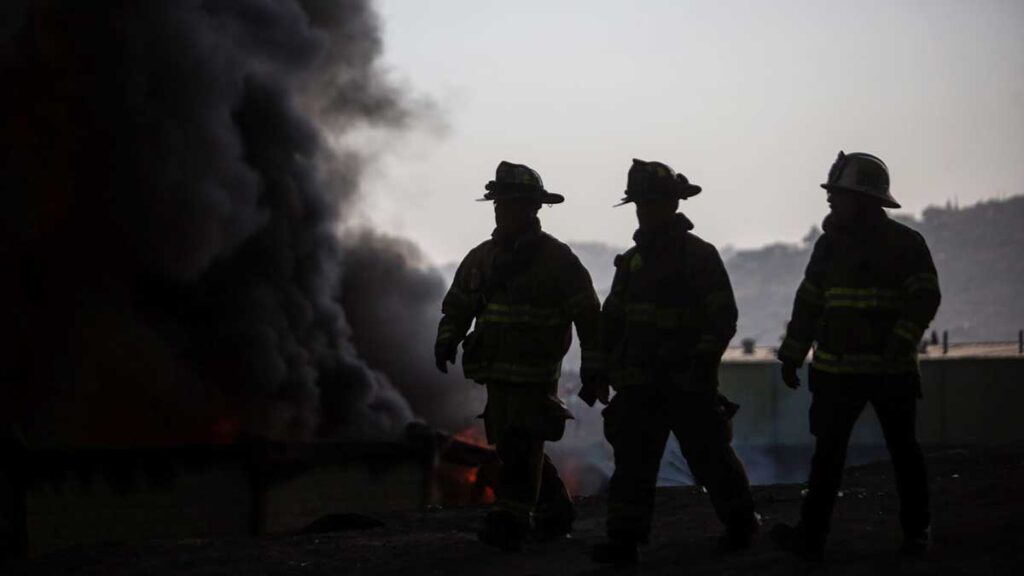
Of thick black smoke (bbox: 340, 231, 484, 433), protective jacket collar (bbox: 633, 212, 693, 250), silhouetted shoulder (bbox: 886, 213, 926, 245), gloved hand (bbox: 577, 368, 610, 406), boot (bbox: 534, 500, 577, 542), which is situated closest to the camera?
silhouetted shoulder (bbox: 886, 213, 926, 245)

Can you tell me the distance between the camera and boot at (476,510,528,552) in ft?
23.8

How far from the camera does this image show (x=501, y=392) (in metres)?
7.41

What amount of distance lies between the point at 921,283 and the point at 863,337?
353 mm

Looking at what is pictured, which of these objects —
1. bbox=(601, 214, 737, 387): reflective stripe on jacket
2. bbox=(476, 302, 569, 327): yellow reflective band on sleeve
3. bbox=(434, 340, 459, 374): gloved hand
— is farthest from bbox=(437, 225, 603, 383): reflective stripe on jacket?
bbox=(601, 214, 737, 387): reflective stripe on jacket

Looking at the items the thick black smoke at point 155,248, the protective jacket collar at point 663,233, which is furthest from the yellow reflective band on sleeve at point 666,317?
the thick black smoke at point 155,248

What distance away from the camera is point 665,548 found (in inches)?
277

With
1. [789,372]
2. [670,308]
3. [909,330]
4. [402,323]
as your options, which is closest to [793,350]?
[789,372]

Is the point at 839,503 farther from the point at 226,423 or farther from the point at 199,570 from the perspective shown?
the point at 226,423

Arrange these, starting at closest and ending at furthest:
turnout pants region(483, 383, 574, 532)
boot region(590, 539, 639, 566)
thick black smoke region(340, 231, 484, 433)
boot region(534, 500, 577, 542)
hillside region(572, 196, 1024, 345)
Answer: boot region(590, 539, 639, 566) < turnout pants region(483, 383, 574, 532) < boot region(534, 500, 577, 542) < thick black smoke region(340, 231, 484, 433) < hillside region(572, 196, 1024, 345)

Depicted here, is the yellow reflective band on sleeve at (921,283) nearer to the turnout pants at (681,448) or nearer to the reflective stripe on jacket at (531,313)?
the turnout pants at (681,448)

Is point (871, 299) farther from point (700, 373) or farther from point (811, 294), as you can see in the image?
point (700, 373)

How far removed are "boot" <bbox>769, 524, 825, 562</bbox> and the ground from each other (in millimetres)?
66

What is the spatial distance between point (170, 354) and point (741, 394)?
15025mm

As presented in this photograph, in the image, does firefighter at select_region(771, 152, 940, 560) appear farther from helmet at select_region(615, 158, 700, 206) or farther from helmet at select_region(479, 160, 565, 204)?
helmet at select_region(479, 160, 565, 204)
